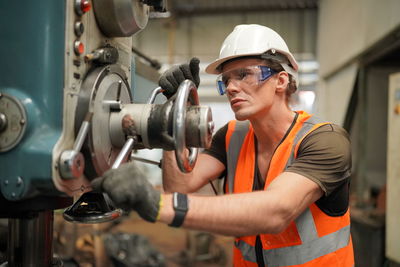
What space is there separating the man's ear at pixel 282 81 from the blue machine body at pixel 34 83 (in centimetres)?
78

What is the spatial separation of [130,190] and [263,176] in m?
0.73

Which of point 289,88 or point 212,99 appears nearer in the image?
point 289,88

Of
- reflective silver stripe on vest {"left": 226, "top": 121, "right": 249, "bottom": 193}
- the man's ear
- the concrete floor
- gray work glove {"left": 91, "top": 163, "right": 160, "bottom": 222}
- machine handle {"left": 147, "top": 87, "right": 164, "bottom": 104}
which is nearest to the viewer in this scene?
gray work glove {"left": 91, "top": 163, "right": 160, "bottom": 222}

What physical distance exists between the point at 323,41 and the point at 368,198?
2461mm

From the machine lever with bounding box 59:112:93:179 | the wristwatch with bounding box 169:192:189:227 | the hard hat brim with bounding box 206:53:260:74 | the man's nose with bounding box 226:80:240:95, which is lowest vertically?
the wristwatch with bounding box 169:192:189:227

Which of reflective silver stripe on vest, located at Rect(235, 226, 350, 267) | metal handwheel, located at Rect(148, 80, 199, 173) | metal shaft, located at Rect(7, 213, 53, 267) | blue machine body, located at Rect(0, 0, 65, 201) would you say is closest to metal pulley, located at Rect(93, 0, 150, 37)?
blue machine body, located at Rect(0, 0, 65, 201)

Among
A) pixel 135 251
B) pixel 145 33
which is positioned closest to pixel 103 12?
pixel 135 251

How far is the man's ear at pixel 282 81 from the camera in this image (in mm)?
1216

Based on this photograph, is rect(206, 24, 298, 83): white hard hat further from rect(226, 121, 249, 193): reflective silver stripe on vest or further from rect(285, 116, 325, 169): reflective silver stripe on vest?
rect(226, 121, 249, 193): reflective silver stripe on vest

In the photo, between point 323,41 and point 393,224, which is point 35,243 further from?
point 323,41

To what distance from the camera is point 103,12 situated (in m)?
0.76

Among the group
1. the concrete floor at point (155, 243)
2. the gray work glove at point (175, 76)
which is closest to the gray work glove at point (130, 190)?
the gray work glove at point (175, 76)

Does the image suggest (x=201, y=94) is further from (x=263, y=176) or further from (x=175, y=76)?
(x=175, y=76)

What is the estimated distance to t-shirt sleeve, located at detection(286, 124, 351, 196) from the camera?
94 centimetres
